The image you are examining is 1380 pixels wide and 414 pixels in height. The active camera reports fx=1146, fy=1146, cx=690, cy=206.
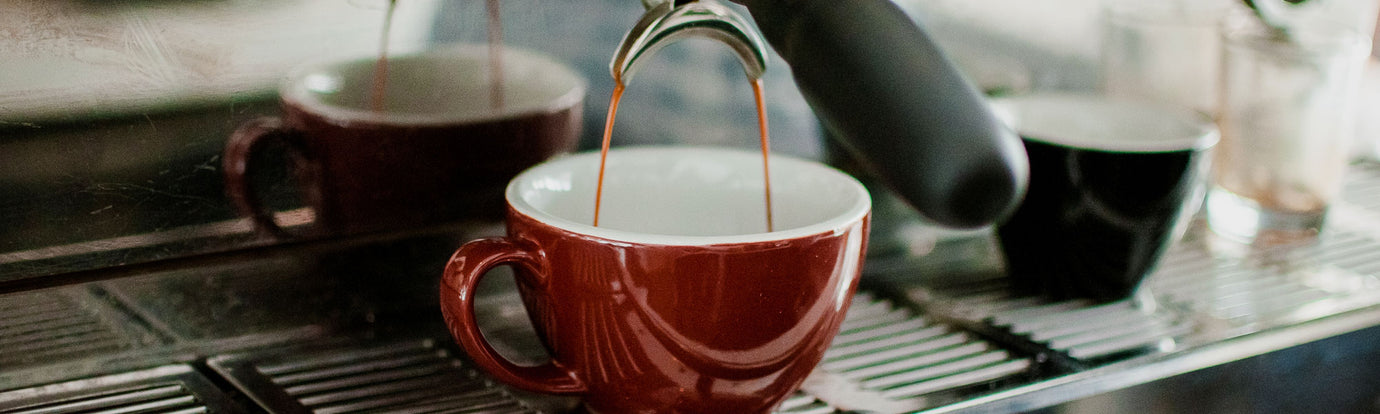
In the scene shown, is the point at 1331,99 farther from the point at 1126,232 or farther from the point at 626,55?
the point at 626,55

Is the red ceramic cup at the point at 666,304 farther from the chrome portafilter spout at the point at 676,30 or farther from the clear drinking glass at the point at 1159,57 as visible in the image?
the clear drinking glass at the point at 1159,57

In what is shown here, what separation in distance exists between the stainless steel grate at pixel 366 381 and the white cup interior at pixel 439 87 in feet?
0.28

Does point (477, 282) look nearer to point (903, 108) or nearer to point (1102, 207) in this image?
point (903, 108)

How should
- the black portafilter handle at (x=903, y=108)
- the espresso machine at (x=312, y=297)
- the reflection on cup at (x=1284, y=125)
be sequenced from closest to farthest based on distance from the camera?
the black portafilter handle at (x=903, y=108) < the espresso machine at (x=312, y=297) < the reflection on cup at (x=1284, y=125)

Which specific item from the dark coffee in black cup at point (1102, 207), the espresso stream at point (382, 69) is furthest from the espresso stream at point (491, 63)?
the dark coffee in black cup at point (1102, 207)

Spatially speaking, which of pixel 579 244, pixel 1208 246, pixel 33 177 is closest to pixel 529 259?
pixel 579 244

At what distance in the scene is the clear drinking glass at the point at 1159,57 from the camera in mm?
570

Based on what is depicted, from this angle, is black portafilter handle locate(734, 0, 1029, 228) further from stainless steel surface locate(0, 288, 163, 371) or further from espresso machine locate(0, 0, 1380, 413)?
stainless steel surface locate(0, 288, 163, 371)

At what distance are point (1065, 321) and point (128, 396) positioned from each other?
339mm

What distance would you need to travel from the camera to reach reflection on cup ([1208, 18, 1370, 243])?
535 millimetres

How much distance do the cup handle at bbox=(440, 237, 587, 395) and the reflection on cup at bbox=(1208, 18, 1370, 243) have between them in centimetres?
38

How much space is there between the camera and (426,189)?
427 millimetres

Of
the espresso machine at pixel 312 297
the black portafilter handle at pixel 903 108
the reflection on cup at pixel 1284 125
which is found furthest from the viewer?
the reflection on cup at pixel 1284 125

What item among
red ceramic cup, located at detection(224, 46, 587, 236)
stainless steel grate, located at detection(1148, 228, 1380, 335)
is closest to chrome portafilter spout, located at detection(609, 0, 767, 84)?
red ceramic cup, located at detection(224, 46, 587, 236)
